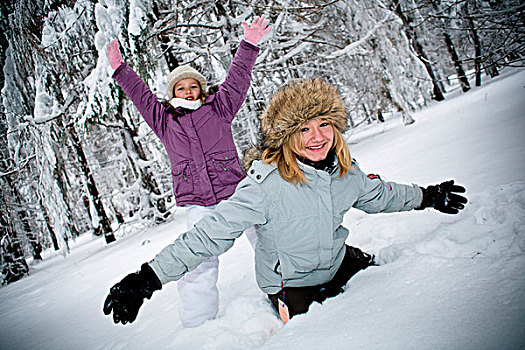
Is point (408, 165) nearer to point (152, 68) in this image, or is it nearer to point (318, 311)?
point (318, 311)

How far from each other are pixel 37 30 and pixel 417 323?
653cm

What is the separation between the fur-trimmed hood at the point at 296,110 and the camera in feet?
4.83

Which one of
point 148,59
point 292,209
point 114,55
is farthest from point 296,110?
point 148,59

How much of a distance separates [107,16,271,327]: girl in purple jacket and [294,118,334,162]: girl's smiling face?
750 mm

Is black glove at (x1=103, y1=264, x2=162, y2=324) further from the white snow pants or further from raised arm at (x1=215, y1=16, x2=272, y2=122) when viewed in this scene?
raised arm at (x1=215, y1=16, x2=272, y2=122)

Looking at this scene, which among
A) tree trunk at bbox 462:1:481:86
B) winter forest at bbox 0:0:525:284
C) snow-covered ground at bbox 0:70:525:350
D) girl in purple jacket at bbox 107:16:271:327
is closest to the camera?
snow-covered ground at bbox 0:70:525:350

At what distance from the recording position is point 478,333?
33.3 inches

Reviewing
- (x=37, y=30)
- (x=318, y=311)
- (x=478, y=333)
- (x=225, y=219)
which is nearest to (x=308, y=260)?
(x=318, y=311)

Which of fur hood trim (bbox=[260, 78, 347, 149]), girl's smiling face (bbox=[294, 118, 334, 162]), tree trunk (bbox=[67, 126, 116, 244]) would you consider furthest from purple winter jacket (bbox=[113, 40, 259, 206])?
tree trunk (bbox=[67, 126, 116, 244])

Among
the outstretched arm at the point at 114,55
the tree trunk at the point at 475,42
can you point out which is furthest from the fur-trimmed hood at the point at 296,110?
the tree trunk at the point at 475,42

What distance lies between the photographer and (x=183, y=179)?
2.02 meters

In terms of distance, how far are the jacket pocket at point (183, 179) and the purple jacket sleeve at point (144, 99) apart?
332mm

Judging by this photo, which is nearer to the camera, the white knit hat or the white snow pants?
the white snow pants

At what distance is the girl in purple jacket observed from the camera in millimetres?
2000
